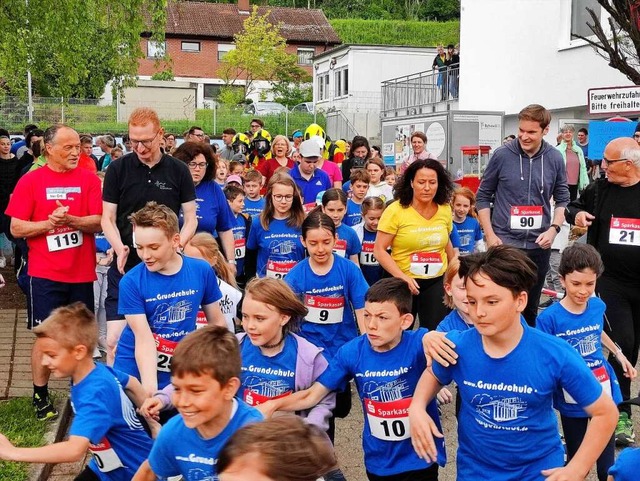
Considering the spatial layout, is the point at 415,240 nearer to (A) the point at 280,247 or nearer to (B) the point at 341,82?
(A) the point at 280,247

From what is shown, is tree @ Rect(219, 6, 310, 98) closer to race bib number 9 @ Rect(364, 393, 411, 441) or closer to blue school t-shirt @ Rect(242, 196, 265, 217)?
blue school t-shirt @ Rect(242, 196, 265, 217)

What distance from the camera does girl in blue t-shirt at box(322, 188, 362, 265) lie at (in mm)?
7082

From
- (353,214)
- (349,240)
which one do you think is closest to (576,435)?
(349,240)

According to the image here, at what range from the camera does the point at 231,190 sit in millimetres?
9133

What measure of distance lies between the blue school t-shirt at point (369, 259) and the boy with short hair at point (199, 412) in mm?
5110

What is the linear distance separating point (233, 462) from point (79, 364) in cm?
180

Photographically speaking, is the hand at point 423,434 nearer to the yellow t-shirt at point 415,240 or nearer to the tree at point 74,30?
the yellow t-shirt at point 415,240

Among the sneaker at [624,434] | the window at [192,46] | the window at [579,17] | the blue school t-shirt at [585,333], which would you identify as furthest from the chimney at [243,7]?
the blue school t-shirt at [585,333]

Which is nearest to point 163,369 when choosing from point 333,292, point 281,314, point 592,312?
point 281,314

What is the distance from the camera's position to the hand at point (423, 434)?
3352mm

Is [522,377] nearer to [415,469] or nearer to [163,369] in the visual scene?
[415,469]

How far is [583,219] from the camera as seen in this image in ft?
20.3

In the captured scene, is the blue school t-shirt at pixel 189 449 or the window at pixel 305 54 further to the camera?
the window at pixel 305 54

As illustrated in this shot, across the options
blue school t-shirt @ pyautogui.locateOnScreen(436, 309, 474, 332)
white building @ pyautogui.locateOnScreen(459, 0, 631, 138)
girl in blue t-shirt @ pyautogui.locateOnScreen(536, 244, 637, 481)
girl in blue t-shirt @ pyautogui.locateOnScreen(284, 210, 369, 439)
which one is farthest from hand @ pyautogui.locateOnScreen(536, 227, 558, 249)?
white building @ pyautogui.locateOnScreen(459, 0, 631, 138)
